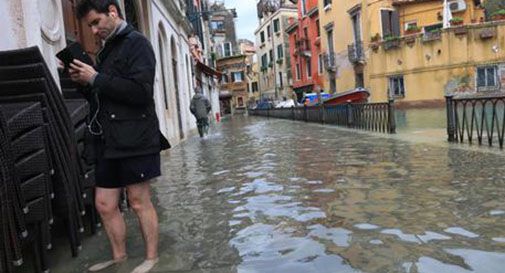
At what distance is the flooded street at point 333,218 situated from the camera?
10.6 feet

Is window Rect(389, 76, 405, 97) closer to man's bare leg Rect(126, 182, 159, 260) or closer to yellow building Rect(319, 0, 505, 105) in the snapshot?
yellow building Rect(319, 0, 505, 105)

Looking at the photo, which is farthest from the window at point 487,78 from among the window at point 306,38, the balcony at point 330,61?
the window at point 306,38

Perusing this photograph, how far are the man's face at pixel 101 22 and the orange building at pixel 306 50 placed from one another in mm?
39095

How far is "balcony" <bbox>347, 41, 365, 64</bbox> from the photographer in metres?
32.1

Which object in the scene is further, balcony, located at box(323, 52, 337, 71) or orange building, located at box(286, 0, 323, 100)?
orange building, located at box(286, 0, 323, 100)

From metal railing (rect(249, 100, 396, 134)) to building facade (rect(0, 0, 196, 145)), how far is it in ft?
16.5

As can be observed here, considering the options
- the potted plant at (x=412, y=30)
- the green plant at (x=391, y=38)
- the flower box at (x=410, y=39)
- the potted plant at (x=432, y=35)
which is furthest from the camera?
the potted plant at (x=412, y=30)

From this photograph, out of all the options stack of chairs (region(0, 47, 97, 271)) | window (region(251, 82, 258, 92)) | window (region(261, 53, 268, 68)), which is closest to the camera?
stack of chairs (region(0, 47, 97, 271))

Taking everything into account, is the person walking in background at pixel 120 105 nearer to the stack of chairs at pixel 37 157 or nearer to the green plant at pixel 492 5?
the stack of chairs at pixel 37 157

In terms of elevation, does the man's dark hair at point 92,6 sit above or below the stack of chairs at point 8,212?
above

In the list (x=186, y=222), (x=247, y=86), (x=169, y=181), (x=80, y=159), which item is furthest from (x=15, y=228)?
(x=247, y=86)

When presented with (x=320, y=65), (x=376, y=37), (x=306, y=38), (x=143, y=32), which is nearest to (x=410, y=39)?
(x=376, y=37)

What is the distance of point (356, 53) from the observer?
32469mm

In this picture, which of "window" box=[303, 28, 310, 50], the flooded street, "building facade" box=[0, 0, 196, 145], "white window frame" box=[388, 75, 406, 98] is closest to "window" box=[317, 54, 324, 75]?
"window" box=[303, 28, 310, 50]
